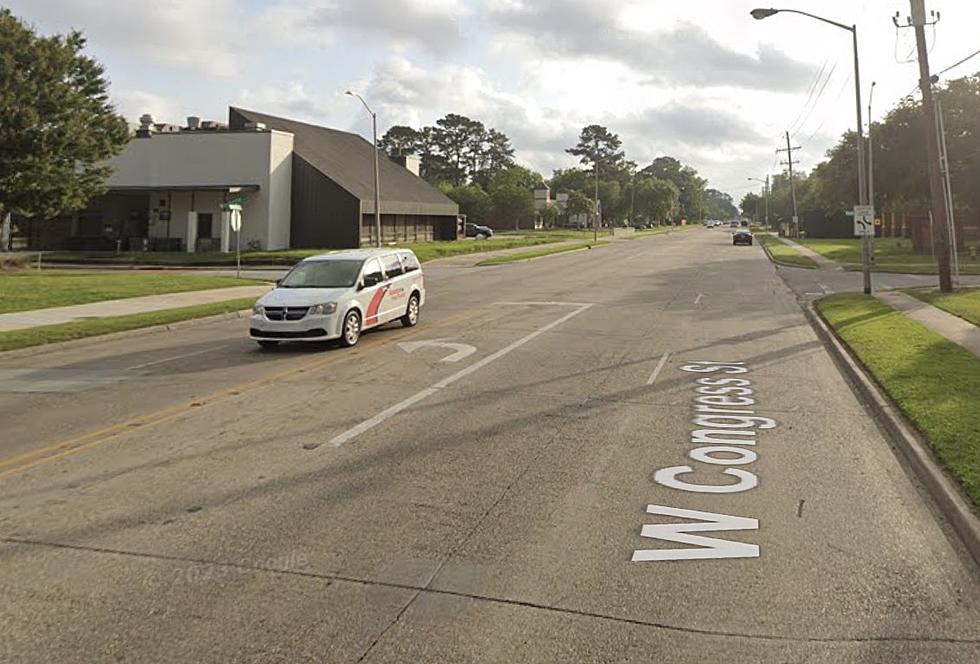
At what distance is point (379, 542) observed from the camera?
16.9 ft

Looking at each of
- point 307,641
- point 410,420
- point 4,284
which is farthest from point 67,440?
point 4,284

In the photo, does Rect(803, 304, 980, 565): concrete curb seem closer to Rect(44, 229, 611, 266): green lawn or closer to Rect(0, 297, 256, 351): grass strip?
Rect(0, 297, 256, 351): grass strip

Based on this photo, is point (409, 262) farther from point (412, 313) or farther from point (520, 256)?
point (520, 256)

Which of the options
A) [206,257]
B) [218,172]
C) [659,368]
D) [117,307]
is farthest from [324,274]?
[218,172]

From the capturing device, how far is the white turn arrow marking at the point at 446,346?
12711mm

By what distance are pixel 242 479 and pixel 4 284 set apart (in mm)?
24308

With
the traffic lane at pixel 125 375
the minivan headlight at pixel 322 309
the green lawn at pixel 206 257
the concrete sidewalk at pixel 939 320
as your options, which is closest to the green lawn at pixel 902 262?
the concrete sidewalk at pixel 939 320

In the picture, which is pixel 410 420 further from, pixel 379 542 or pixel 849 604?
pixel 849 604

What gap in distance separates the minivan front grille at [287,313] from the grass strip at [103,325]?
4.47 m

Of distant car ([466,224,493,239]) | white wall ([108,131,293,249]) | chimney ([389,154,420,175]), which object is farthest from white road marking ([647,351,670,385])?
distant car ([466,224,493,239])

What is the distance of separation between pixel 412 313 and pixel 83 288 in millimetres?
13776

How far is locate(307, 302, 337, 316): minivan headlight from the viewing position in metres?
13.5

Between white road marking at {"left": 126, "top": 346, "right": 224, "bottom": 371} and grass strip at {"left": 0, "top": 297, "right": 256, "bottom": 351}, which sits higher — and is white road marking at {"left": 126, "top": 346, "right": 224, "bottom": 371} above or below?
below

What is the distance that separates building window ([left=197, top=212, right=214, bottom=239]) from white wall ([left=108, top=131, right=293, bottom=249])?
1.03ft
